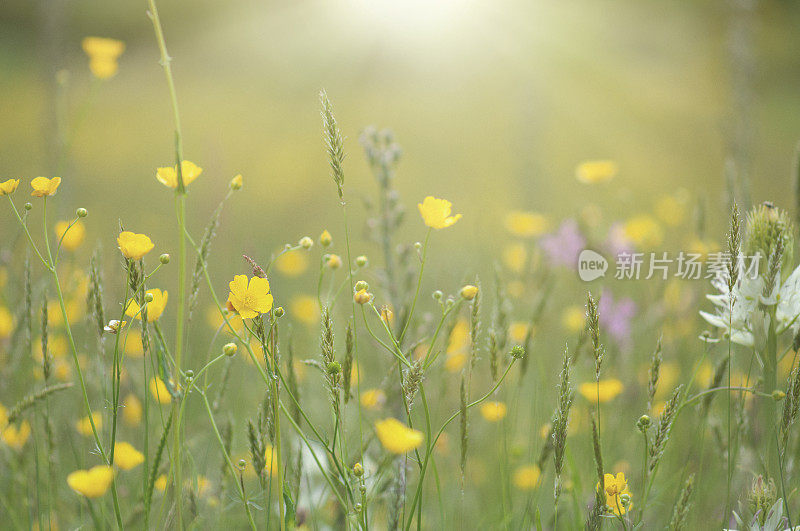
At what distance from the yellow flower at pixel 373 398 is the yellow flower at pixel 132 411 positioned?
1.89ft

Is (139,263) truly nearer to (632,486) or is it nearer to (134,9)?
(632,486)

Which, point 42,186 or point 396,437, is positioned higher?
point 42,186

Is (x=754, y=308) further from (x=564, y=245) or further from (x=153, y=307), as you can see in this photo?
(x=564, y=245)

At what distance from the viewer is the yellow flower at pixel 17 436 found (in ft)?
3.75

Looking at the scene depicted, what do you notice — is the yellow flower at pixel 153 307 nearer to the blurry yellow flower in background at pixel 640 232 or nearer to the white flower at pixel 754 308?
the white flower at pixel 754 308

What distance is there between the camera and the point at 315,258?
303 cm

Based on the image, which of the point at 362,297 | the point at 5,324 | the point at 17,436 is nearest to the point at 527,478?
the point at 362,297

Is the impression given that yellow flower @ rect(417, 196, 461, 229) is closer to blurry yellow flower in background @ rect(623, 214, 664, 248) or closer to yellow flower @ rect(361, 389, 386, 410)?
yellow flower @ rect(361, 389, 386, 410)

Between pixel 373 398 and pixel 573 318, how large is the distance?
105 centimetres

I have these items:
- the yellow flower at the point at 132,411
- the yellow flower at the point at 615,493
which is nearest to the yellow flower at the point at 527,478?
the yellow flower at the point at 615,493

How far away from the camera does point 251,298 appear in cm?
71

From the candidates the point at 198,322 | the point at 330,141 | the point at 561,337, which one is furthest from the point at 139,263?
the point at 561,337

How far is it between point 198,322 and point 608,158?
4087 millimetres

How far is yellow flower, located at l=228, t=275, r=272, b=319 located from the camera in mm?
697
